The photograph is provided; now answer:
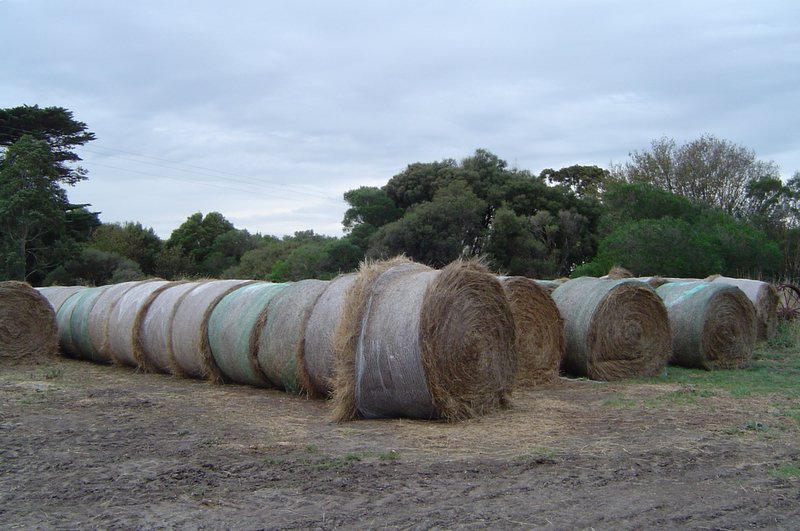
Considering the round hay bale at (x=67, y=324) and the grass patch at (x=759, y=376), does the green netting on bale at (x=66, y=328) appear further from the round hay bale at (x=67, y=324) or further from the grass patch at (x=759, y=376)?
the grass patch at (x=759, y=376)

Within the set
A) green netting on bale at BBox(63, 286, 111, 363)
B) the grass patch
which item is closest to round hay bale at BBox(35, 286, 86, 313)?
green netting on bale at BBox(63, 286, 111, 363)

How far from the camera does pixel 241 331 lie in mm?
9734

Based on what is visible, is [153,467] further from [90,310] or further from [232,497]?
[90,310]

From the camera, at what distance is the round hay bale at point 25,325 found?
43.3 feet

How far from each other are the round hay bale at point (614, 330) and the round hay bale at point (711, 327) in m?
0.57

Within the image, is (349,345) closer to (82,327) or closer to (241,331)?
(241,331)

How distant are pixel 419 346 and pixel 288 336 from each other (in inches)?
103

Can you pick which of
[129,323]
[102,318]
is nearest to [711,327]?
[129,323]

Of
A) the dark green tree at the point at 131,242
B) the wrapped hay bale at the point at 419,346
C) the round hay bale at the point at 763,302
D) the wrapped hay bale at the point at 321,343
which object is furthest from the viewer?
the dark green tree at the point at 131,242

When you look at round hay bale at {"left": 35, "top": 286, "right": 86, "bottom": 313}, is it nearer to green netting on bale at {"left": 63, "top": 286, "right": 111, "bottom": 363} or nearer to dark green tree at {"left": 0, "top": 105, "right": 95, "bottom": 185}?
green netting on bale at {"left": 63, "top": 286, "right": 111, "bottom": 363}

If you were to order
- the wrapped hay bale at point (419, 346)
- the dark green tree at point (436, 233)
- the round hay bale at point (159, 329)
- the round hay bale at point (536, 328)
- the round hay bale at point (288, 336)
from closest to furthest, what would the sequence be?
1. the wrapped hay bale at point (419, 346)
2. the round hay bale at point (288, 336)
3. the round hay bale at point (536, 328)
4. the round hay bale at point (159, 329)
5. the dark green tree at point (436, 233)

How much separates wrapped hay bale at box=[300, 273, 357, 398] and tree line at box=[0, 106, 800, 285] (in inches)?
635

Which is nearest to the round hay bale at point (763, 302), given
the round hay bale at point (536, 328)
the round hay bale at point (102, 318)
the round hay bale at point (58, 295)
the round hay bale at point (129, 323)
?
the round hay bale at point (536, 328)

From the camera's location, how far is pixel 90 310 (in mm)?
14023
